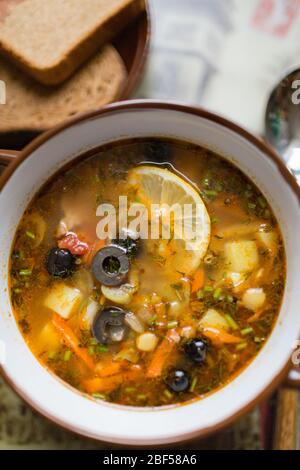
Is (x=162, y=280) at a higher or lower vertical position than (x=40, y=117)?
lower

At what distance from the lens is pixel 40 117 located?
96.2 inches

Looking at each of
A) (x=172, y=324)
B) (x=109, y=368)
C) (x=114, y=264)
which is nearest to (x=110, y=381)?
(x=109, y=368)

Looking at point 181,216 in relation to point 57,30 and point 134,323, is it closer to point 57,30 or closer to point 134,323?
point 134,323

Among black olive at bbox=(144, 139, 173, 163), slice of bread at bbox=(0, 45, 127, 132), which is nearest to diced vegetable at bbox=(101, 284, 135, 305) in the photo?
black olive at bbox=(144, 139, 173, 163)

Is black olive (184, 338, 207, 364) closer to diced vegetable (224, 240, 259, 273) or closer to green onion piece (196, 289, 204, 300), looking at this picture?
green onion piece (196, 289, 204, 300)

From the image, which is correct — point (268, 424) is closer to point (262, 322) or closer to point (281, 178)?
point (262, 322)

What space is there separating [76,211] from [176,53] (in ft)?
3.07

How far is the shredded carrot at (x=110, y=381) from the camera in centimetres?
209

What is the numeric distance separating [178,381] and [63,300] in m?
0.49

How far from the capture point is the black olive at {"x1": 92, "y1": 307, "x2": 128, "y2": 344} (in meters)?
2.07

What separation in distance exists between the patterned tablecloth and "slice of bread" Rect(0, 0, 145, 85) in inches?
10.2

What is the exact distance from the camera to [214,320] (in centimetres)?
207

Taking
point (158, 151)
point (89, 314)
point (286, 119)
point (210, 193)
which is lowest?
point (89, 314)
